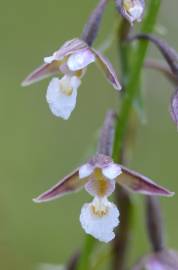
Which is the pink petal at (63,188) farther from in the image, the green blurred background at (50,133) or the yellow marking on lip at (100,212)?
the green blurred background at (50,133)

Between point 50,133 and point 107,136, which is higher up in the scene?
point 107,136

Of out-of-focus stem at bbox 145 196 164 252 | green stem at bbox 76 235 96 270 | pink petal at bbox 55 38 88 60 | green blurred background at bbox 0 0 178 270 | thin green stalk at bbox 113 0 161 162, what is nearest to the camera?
pink petal at bbox 55 38 88 60

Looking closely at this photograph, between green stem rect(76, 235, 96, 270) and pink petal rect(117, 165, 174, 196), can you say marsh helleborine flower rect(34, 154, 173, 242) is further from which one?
green stem rect(76, 235, 96, 270)

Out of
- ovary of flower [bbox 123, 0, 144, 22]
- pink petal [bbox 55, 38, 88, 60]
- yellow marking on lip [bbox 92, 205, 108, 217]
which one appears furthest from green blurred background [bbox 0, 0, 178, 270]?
ovary of flower [bbox 123, 0, 144, 22]

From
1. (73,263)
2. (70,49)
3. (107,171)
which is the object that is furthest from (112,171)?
(73,263)

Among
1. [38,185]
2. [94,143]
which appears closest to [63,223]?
[38,185]

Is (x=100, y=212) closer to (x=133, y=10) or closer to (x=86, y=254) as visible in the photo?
(x=86, y=254)
